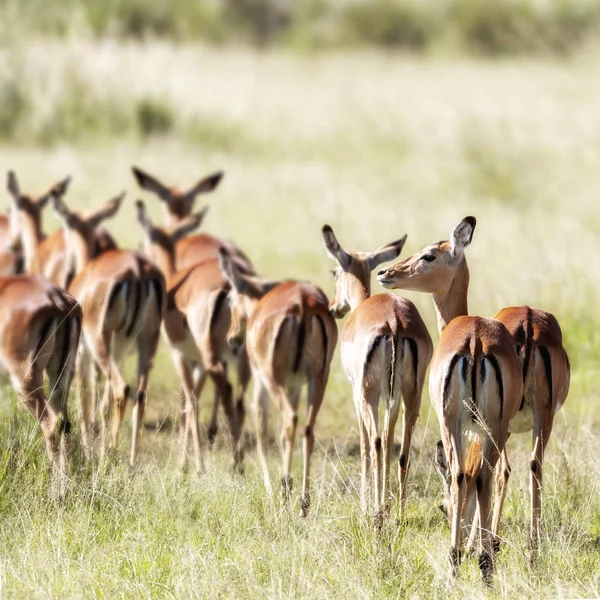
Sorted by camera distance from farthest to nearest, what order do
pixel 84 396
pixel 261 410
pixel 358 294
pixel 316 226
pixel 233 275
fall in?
pixel 316 226, pixel 84 396, pixel 233 275, pixel 261 410, pixel 358 294

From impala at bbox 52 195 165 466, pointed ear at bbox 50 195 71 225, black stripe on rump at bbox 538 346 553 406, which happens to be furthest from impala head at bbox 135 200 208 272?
black stripe on rump at bbox 538 346 553 406

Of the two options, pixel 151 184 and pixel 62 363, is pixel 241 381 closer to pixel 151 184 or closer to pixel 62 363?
pixel 62 363

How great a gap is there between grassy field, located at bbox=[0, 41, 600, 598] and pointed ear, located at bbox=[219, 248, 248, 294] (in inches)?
41.7

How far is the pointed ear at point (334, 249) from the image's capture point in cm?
639

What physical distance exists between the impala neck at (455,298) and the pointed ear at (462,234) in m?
0.12

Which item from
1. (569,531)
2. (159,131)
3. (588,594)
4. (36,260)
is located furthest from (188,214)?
(159,131)

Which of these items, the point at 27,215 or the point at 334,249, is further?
the point at 27,215

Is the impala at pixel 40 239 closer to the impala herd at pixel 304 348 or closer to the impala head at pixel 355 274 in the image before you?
the impala herd at pixel 304 348

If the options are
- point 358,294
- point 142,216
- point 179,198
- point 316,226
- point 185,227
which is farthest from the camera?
point 316,226

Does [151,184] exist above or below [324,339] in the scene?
above

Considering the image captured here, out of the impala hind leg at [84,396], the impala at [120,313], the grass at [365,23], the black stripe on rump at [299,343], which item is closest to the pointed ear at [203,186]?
the impala hind leg at [84,396]

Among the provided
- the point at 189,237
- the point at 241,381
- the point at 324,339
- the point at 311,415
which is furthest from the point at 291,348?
the point at 189,237

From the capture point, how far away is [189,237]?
32.0 ft

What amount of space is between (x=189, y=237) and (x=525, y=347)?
483 centimetres
